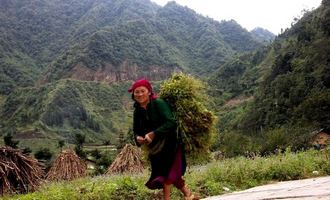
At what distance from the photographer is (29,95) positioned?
4685 inches

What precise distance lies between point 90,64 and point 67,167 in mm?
128646

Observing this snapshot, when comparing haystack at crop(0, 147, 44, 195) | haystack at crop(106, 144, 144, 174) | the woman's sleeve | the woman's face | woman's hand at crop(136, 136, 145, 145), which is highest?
the woman's face

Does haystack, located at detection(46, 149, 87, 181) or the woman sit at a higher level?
the woman

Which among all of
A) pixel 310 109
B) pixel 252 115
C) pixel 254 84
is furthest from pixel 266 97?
pixel 254 84

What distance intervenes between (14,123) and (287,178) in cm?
10391

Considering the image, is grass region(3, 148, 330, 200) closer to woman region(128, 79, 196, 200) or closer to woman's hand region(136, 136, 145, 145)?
woman region(128, 79, 196, 200)

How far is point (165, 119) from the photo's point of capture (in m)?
5.21

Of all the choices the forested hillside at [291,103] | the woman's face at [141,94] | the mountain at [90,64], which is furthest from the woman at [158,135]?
the mountain at [90,64]

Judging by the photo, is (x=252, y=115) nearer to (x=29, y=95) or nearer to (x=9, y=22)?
(x=29, y=95)

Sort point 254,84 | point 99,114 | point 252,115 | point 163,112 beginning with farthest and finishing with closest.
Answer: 1. point 99,114
2. point 254,84
3. point 252,115
4. point 163,112

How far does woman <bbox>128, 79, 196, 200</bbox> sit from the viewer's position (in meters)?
5.25

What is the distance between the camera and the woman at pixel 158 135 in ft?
17.2

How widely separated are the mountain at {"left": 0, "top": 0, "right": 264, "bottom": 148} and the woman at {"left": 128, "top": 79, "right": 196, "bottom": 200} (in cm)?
8987

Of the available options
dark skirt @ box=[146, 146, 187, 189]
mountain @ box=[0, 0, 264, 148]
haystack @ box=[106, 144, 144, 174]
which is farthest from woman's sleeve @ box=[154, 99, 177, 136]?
mountain @ box=[0, 0, 264, 148]
